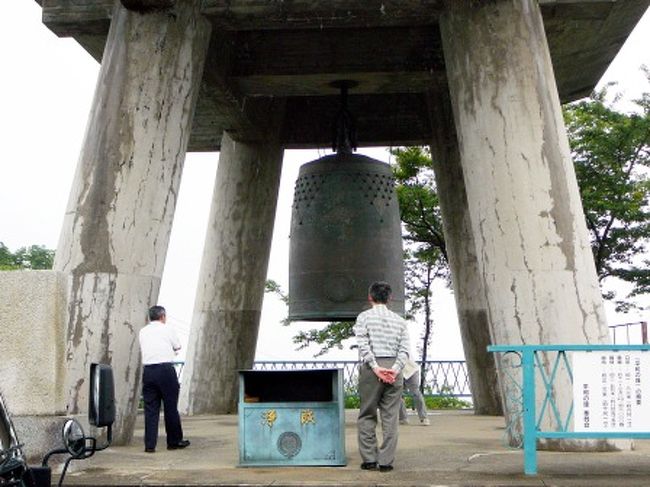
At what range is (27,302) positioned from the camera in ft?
25.5

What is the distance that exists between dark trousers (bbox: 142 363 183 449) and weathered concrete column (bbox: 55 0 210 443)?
1.98 ft

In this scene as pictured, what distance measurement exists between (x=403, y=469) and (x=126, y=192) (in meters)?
4.75

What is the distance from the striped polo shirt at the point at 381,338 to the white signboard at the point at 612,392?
147 centimetres

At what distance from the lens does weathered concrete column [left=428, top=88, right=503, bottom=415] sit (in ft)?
52.6

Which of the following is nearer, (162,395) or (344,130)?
(162,395)

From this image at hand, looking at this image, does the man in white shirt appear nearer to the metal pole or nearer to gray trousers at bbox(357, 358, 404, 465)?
gray trousers at bbox(357, 358, 404, 465)

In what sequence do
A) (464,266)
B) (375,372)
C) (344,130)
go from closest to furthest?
1. (375,372)
2. (344,130)
3. (464,266)

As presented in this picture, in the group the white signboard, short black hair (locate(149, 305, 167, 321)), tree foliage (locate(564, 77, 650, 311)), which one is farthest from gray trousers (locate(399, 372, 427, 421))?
tree foliage (locate(564, 77, 650, 311))

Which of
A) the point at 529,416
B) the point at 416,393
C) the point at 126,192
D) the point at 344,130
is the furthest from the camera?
the point at 344,130

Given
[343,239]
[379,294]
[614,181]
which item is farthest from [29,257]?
[379,294]

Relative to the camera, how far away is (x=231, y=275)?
16453 millimetres

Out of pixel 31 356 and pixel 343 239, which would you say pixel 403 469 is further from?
pixel 343 239

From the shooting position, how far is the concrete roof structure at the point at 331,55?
1162 centimetres

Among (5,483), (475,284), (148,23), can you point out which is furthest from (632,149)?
(5,483)
